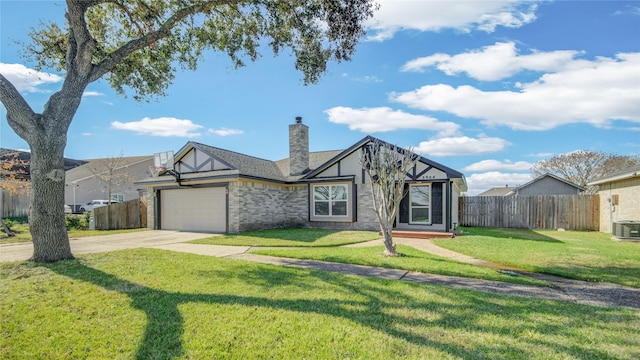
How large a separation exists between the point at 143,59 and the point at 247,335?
1113cm

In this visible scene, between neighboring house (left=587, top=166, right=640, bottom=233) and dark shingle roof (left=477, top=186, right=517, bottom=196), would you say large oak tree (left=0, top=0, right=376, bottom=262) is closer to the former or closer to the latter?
neighboring house (left=587, top=166, right=640, bottom=233)

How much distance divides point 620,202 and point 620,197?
0.23 meters

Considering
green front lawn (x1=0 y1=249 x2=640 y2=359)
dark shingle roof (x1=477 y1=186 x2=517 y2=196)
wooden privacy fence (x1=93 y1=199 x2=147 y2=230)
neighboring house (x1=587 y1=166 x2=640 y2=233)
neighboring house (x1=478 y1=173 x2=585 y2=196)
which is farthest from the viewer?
dark shingle roof (x1=477 y1=186 x2=517 y2=196)

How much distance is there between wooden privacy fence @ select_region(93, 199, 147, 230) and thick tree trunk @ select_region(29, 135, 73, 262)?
1163cm

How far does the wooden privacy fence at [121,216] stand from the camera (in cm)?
1748

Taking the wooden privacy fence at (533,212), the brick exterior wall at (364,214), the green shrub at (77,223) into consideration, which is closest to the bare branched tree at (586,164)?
the wooden privacy fence at (533,212)

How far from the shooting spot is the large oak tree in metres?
7.21

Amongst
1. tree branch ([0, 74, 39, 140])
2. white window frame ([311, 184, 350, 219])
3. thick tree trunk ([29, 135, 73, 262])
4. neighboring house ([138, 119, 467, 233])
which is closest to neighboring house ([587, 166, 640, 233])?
neighboring house ([138, 119, 467, 233])

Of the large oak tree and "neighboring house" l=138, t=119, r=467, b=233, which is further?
"neighboring house" l=138, t=119, r=467, b=233

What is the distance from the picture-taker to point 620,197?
1455cm

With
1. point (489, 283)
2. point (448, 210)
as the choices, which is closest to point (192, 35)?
point (489, 283)

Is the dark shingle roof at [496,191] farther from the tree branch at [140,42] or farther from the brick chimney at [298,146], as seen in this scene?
the tree branch at [140,42]

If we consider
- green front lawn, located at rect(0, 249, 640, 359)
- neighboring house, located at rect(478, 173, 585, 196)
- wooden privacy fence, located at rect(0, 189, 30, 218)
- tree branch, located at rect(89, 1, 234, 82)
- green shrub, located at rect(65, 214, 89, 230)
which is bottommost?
green shrub, located at rect(65, 214, 89, 230)

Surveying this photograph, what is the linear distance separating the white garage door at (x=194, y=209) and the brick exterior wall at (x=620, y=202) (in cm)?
1826
